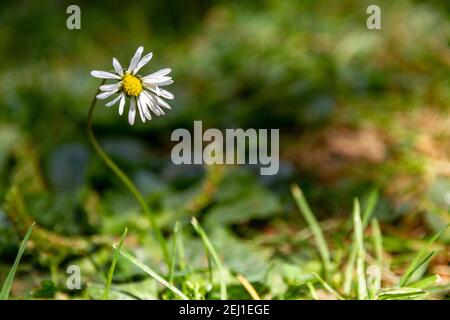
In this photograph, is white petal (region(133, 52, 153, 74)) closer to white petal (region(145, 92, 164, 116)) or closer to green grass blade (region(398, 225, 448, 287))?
white petal (region(145, 92, 164, 116))

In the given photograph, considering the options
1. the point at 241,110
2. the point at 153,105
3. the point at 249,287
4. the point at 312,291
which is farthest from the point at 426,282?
the point at 241,110

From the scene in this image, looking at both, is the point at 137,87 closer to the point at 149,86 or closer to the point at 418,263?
the point at 149,86

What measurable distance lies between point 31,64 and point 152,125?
0.67 meters

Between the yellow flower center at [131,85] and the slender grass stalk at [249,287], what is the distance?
41cm

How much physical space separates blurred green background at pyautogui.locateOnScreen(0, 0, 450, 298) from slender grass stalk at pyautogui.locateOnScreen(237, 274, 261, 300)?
116 millimetres

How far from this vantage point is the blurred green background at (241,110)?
53.1 inches

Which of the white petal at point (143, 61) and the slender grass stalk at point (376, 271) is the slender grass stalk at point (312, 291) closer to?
the slender grass stalk at point (376, 271)

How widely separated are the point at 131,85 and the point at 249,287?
434 mm

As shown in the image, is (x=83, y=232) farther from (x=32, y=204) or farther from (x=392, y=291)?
(x=392, y=291)

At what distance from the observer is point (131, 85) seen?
0.87 meters

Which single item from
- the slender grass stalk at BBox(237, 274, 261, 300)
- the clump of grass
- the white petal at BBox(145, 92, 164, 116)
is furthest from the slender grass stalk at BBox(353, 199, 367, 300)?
the white petal at BBox(145, 92, 164, 116)

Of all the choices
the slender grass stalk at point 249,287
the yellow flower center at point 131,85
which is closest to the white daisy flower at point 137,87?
the yellow flower center at point 131,85

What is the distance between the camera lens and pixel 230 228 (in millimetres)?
1347

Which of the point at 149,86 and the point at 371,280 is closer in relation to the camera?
the point at 149,86
